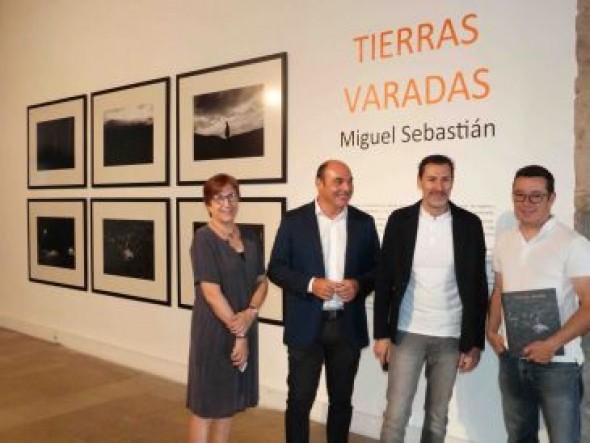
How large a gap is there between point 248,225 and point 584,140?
7.69ft

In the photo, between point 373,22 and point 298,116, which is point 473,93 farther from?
point 298,116

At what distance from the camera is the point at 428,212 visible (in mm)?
2787

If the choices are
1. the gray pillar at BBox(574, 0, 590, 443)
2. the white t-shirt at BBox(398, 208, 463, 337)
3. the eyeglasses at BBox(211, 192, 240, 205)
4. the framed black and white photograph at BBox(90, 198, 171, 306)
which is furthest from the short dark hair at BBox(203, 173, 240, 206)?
the framed black and white photograph at BBox(90, 198, 171, 306)

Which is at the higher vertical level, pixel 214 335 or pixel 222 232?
pixel 222 232

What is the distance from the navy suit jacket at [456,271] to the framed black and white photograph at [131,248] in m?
2.65

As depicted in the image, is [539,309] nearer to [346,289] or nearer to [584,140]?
[346,289]

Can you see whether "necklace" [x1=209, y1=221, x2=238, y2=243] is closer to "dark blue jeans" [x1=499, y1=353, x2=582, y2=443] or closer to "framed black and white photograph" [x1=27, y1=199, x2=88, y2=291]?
"dark blue jeans" [x1=499, y1=353, x2=582, y2=443]

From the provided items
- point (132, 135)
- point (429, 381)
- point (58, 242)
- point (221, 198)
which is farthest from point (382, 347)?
point (58, 242)

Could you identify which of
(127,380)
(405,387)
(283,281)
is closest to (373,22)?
(283,281)

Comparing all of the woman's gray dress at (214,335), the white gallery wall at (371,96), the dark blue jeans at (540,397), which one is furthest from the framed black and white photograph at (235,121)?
the dark blue jeans at (540,397)

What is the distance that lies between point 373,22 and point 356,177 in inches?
37.6

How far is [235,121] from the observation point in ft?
14.7

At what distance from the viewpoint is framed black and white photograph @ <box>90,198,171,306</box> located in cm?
510

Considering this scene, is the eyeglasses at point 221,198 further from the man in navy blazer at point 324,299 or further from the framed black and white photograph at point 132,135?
the framed black and white photograph at point 132,135
